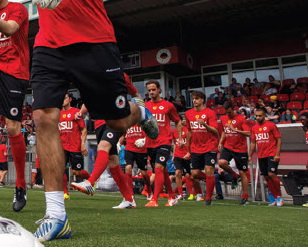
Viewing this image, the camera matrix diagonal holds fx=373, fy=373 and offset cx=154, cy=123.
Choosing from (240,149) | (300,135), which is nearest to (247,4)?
(300,135)

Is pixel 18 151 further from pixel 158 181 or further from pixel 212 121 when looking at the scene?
pixel 212 121

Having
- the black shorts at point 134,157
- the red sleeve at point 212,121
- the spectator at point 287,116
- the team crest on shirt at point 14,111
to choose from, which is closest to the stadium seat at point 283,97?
the spectator at point 287,116

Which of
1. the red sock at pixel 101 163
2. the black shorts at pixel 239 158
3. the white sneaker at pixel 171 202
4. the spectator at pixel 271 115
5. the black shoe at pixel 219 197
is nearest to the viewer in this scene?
the red sock at pixel 101 163

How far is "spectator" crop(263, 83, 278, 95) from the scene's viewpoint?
17339 millimetres

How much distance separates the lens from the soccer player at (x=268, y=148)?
804 centimetres

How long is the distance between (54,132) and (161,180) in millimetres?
4128

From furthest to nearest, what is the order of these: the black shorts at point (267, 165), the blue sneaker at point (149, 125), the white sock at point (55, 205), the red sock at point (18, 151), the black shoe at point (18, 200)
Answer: the black shorts at point (267, 165), the red sock at point (18, 151), the black shoe at point (18, 200), the blue sneaker at point (149, 125), the white sock at point (55, 205)

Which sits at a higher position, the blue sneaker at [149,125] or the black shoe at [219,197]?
the blue sneaker at [149,125]

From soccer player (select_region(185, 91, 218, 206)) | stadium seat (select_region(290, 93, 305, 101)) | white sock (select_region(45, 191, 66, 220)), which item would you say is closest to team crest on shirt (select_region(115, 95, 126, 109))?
white sock (select_region(45, 191, 66, 220))

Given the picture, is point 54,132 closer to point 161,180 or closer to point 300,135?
point 161,180

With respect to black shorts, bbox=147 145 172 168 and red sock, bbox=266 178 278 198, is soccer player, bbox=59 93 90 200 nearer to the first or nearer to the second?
black shorts, bbox=147 145 172 168

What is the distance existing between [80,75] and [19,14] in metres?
1.61

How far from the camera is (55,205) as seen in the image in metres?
2.27

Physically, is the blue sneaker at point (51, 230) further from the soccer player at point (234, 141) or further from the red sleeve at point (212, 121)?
the soccer player at point (234, 141)
